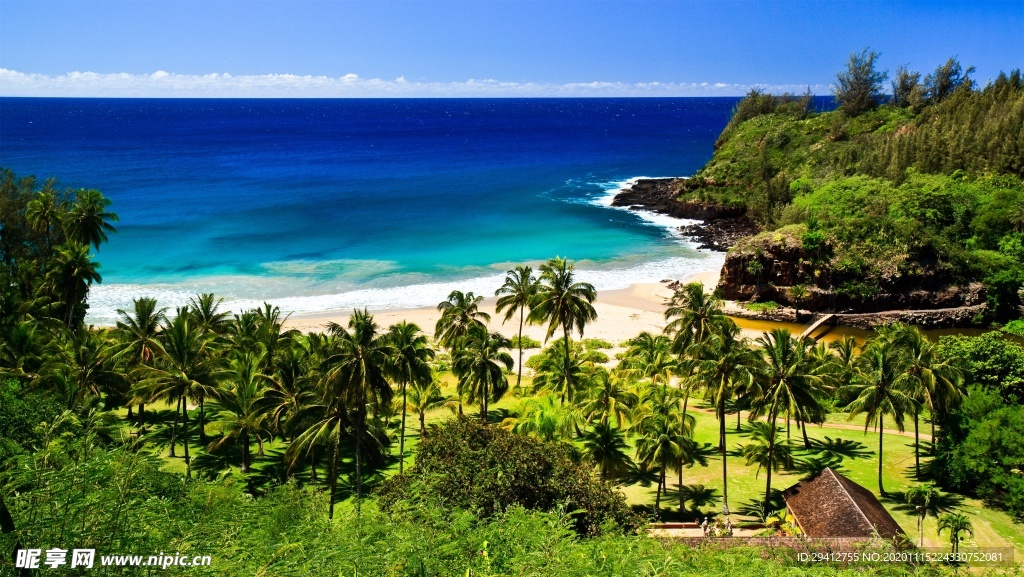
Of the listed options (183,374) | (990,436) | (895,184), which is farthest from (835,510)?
(895,184)

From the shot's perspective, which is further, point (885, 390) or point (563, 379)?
point (563, 379)

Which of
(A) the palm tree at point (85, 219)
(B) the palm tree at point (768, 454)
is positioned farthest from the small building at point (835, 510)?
(A) the palm tree at point (85, 219)

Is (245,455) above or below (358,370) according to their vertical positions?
below

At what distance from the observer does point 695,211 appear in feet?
333

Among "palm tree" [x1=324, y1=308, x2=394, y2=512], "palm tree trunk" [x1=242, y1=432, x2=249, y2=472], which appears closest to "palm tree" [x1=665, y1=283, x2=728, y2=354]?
"palm tree" [x1=324, y1=308, x2=394, y2=512]

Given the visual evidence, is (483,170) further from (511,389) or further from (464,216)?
(511,389)

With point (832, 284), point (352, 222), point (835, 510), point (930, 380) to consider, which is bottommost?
point (835, 510)

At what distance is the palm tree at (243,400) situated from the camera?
3244 cm

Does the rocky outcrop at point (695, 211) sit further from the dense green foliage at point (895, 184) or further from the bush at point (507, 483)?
the bush at point (507, 483)

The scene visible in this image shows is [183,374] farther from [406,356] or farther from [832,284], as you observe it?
[832,284]

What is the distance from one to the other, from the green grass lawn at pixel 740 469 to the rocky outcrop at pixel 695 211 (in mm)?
48139

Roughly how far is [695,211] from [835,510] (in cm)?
7934

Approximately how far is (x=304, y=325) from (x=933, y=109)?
95.6 meters

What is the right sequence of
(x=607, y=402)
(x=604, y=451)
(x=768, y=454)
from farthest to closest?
(x=607, y=402) < (x=604, y=451) < (x=768, y=454)
